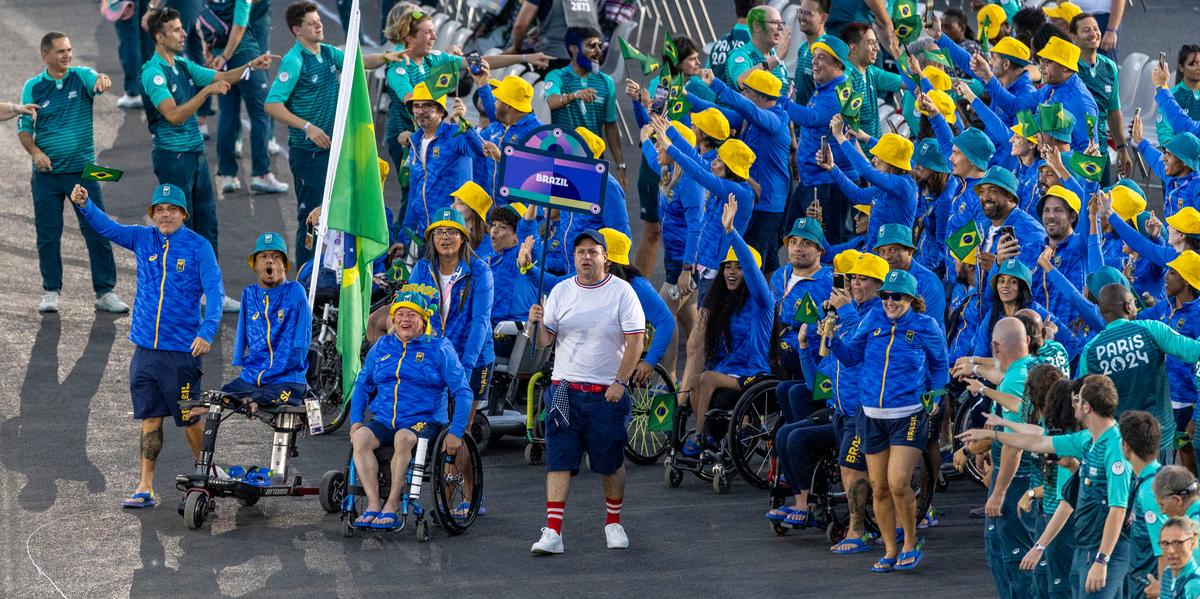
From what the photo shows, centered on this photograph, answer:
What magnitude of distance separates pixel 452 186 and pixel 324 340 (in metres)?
1.82

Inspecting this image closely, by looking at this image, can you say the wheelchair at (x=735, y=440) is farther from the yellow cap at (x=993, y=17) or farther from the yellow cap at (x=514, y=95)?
the yellow cap at (x=993, y=17)

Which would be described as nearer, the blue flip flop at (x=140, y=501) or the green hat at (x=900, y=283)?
the green hat at (x=900, y=283)

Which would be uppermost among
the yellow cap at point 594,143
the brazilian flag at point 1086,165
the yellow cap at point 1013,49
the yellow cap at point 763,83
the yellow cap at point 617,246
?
the yellow cap at point 1013,49

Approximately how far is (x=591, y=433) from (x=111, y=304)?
6669 mm

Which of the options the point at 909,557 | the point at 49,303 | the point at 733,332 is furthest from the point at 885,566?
the point at 49,303

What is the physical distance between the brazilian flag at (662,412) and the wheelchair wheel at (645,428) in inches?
6.6

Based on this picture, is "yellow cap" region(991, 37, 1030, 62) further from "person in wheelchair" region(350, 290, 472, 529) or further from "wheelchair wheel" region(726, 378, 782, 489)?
"person in wheelchair" region(350, 290, 472, 529)

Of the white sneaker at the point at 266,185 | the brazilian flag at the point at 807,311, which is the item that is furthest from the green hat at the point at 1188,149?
the white sneaker at the point at 266,185

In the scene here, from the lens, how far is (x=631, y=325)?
39.5ft

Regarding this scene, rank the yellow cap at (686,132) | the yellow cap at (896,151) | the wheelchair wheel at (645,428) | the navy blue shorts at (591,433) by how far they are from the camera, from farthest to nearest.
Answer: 1. the yellow cap at (686,132)
2. the yellow cap at (896,151)
3. the wheelchair wheel at (645,428)
4. the navy blue shorts at (591,433)

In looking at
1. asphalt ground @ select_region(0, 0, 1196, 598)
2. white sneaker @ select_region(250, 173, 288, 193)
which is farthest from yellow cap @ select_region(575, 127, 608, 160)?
white sneaker @ select_region(250, 173, 288, 193)

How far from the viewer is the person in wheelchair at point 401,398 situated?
480 inches

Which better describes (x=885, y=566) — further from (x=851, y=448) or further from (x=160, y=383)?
(x=160, y=383)

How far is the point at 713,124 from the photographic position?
15.1 metres
